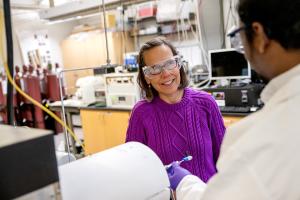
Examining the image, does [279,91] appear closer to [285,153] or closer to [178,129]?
[285,153]

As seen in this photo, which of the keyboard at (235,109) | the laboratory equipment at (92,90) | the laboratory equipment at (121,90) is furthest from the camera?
the laboratory equipment at (92,90)

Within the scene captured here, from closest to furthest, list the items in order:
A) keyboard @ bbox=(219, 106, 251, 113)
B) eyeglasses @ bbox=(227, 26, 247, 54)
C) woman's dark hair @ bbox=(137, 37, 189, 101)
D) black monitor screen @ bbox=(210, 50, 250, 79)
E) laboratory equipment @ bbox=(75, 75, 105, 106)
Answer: eyeglasses @ bbox=(227, 26, 247, 54) < woman's dark hair @ bbox=(137, 37, 189, 101) < keyboard @ bbox=(219, 106, 251, 113) < black monitor screen @ bbox=(210, 50, 250, 79) < laboratory equipment @ bbox=(75, 75, 105, 106)

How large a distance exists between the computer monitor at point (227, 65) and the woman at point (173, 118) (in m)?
1.61

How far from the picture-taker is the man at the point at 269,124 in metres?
0.60

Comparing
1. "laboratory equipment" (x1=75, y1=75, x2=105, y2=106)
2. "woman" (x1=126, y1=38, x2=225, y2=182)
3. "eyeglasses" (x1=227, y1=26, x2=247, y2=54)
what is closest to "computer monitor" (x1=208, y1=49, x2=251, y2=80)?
"laboratory equipment" (x1=75, y1=75, x2=105, y2=106)

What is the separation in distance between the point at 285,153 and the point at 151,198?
0.42 meters

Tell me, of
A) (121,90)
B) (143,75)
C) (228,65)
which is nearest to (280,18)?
(143,75)

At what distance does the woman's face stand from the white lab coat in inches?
36.2

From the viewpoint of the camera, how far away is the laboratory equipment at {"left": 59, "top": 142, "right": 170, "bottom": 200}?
30.7 inches

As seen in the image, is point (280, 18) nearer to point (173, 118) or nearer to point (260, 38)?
point (260, 38)

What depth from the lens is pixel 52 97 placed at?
20.2 feet

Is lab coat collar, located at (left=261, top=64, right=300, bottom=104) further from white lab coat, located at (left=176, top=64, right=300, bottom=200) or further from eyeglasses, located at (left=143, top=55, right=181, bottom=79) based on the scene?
eyeglasses, located at (left=143, top=55, right=181, bottom=79)

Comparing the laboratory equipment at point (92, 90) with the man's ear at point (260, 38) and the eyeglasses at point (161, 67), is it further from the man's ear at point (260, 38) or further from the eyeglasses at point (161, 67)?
the man's ear at point (260, 38)

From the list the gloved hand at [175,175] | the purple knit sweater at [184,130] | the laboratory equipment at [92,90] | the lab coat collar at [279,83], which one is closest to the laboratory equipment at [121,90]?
the laboratory equipment at [92,90]
